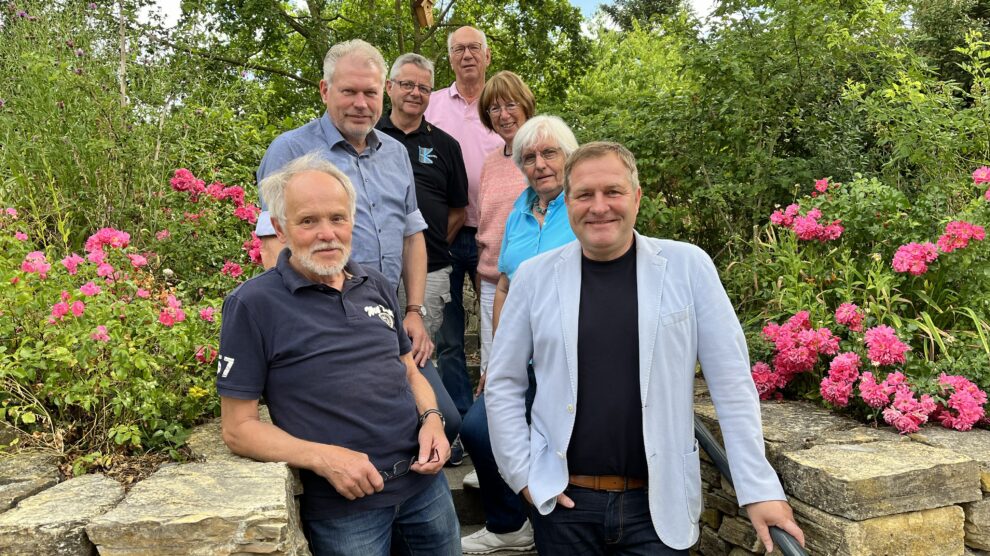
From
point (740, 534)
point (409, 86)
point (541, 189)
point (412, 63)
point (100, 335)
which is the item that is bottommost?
point (740, 534)

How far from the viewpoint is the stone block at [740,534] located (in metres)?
2.82

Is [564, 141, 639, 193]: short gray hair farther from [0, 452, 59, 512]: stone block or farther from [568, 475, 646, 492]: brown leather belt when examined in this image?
[0, 452, 59, 512]: stone block

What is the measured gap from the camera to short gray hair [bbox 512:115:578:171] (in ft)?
9.61

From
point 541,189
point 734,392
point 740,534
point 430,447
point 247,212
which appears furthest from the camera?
point 247,212

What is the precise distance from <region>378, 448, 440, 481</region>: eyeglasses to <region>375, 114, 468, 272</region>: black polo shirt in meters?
1.46

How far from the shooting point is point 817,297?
3.37 metres

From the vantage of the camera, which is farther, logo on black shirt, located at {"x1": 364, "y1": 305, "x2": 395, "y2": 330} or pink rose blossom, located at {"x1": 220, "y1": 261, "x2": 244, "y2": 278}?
pink rose blossom, located at {"x1": 220, "y1": 261, "x2": 244, "y2": 278}

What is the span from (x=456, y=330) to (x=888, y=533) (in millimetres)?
2159

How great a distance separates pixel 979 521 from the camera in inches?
97.5

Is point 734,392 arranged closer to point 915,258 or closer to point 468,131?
point 915,258

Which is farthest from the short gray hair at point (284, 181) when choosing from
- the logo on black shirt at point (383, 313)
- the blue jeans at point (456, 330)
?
the blue jeans at point (456, 330)

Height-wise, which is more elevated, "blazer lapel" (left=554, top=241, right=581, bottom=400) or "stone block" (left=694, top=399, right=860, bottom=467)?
"blazer lapel" (left=554, top=241, right=581, bottom=400)

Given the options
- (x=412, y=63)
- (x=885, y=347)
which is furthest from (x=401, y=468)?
(x=412, y=63)

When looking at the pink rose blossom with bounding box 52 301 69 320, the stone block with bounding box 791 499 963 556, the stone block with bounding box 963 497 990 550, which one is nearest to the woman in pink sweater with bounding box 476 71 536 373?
the stone block with bounding box 791 499 963 556
